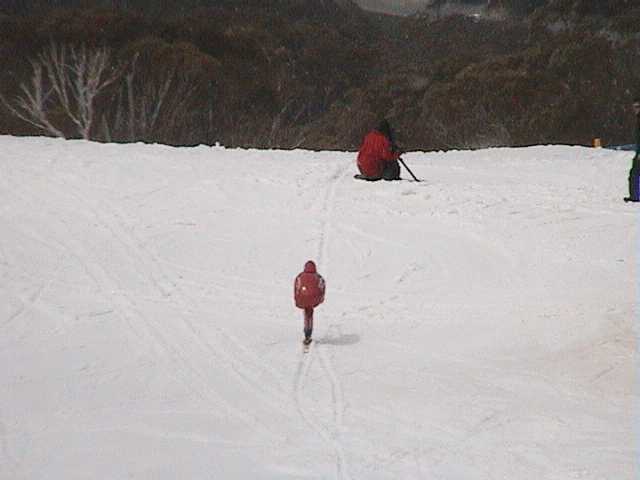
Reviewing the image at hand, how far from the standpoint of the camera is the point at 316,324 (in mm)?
8109

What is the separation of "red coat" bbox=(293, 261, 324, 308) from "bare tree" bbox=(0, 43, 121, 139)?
23.8m

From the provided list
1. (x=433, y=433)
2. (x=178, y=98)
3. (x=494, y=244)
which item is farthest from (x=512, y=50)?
(x=433, y=433)

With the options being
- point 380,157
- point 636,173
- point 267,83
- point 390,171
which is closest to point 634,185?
point 636,173

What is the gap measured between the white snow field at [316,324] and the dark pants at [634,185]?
40 centimetres

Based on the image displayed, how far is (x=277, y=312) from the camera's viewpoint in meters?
8.57

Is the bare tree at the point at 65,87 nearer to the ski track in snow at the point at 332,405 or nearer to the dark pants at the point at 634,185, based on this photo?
the dark pants at the point at 634,185

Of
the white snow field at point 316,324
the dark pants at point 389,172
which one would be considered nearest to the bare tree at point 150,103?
the white snow field at point 316,324

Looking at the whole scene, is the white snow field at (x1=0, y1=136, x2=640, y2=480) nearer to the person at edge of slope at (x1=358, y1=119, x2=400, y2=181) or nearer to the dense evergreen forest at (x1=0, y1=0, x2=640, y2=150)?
the person at edge of slope at (x1=358, y1=119, x2=400, y2=181)

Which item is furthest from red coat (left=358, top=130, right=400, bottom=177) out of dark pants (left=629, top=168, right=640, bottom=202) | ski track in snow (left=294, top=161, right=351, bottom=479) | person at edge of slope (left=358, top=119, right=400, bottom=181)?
ski track in snow (left=294, top=161, right=351, bottom=479)

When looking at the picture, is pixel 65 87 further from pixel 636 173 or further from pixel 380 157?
pixel 636 173

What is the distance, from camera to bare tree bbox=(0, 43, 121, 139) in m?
29.2

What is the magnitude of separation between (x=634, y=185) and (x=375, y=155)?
13.6 ft

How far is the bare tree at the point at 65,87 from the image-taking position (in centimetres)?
2923

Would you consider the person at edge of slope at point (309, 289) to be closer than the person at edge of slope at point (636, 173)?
Yes
